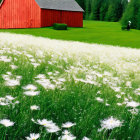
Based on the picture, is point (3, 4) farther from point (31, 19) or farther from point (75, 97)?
point (75, 97)

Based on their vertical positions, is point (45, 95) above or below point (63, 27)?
below

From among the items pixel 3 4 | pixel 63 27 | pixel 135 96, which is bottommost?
pixel 135 96

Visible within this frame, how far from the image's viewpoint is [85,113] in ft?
7.45

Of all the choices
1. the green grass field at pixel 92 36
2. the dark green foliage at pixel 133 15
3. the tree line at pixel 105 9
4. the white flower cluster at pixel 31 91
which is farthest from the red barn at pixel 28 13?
the tree line at pixel 105 9

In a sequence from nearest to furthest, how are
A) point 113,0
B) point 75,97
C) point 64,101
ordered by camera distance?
point 64,101
point 75,97
point 113,0

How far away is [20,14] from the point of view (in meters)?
36.0

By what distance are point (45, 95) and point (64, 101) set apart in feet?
0.84

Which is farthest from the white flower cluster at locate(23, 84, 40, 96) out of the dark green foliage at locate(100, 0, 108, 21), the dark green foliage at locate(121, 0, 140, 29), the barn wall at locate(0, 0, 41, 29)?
the dark green foliage at locate(100, 0, 108, 21)

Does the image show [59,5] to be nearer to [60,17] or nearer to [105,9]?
[60,17]

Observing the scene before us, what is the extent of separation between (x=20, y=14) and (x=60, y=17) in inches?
311

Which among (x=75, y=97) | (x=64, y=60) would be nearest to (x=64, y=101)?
(x=75, y=97)

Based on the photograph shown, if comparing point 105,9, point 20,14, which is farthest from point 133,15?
point 105,9

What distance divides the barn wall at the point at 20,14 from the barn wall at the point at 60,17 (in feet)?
4.54

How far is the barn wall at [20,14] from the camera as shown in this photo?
35.2m
